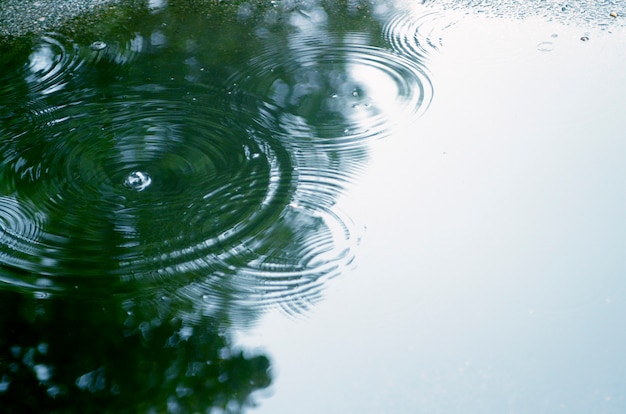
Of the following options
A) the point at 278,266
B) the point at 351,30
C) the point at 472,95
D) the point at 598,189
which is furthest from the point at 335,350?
the point at 351,30

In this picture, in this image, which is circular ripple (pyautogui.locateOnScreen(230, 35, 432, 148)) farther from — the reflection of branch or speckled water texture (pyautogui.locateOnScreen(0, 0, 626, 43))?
the reflection of branch

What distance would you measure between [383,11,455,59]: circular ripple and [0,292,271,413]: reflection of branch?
1250mm

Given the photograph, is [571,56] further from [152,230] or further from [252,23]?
[152,230]

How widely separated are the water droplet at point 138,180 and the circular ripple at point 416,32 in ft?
3.14

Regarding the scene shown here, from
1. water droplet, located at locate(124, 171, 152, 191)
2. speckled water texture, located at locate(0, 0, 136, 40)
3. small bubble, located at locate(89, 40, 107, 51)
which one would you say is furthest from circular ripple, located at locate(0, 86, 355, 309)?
speckled water texture, located at locate(0, 0, 136, 40)

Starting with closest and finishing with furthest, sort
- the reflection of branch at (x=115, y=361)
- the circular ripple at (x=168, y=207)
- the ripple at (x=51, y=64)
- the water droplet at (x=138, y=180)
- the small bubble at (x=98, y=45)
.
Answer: the reflection of branch at (x=115, y=361) → the circular ripple at (x=168, y=207) → the water droplet at (x=138, y=180) → the ripple at (x=51, y=64) → the small bubble at (x=98, y=45)

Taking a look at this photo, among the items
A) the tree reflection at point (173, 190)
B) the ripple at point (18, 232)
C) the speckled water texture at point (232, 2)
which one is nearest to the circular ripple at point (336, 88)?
the tree reflection at point (173, 190)

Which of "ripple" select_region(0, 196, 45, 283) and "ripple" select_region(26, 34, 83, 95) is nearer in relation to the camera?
"ripple" select_region(0, 196, 45, 283)

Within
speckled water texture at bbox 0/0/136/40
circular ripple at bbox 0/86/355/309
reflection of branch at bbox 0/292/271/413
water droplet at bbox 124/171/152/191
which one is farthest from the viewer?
speckled water texture at bbox 0/0/136/40

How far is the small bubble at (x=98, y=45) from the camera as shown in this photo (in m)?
2.45

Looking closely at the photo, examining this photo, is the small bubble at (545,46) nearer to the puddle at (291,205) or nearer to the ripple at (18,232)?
the puddle at (291,205)

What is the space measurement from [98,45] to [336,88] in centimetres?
87

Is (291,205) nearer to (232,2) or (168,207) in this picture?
(168,207)

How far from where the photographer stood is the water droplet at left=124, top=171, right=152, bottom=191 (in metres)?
1.88
